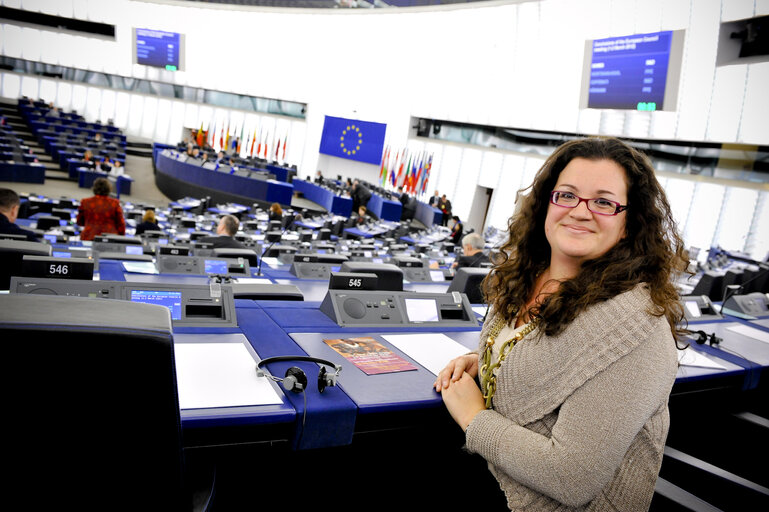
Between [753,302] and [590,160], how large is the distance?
2.99m

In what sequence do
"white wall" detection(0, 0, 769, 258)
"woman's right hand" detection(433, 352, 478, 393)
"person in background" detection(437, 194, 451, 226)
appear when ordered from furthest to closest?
"person in background" detection(437, 194, 451, 226) < "white wall" detection(0, 0, 769, 258) < "woman's right hand" detection(433, 352, 478, 393)

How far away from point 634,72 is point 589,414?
9.97m

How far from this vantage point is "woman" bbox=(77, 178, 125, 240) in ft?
17.9

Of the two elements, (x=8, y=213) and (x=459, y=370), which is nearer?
(x=459, y=370)

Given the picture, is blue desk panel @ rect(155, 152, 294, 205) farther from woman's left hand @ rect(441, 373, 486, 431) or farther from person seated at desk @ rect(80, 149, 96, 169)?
woman's left hand @ rect(441, 373, 486, 431)

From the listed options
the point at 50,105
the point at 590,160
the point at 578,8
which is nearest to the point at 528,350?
the point at 590,160

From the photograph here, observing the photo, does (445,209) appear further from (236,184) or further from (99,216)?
(99,216)

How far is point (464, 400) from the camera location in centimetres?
121

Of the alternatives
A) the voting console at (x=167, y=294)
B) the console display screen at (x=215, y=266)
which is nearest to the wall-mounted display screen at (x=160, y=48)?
the console display screen at (x=215, y=266)

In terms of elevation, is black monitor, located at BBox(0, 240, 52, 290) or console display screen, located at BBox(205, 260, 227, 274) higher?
black monitor, located at BBox(0, 240, 52, 290)

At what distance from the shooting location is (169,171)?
49.0ft

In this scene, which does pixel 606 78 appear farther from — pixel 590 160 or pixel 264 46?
pixel 264 46

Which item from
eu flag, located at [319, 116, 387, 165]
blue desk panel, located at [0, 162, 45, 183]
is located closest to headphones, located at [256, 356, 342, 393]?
blue desk panel, located at [0, 162, 45, 183]

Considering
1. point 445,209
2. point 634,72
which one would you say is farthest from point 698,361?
point 445,209
